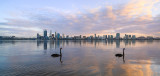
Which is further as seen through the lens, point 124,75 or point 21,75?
point 124,75

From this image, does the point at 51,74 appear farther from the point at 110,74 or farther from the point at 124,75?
the point at 124,75

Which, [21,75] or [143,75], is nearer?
[21,75]

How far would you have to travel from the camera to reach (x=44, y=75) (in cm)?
1938

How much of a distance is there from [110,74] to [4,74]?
1766cm

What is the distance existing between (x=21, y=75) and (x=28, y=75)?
43.0 inches

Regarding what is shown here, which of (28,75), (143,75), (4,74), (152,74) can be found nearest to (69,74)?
(28,75)

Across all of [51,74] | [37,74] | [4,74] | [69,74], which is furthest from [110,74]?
[4,74]

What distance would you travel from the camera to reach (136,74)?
21.2m

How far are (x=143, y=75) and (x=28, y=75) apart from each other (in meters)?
19.2

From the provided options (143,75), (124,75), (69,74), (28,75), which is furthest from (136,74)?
(28,75)

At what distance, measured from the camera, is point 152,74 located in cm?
2111

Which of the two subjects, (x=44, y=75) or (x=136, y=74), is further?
(x=136, y=74)

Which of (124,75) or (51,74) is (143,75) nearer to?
(124,75)

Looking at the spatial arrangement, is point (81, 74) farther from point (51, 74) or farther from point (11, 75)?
point (11, 75)
